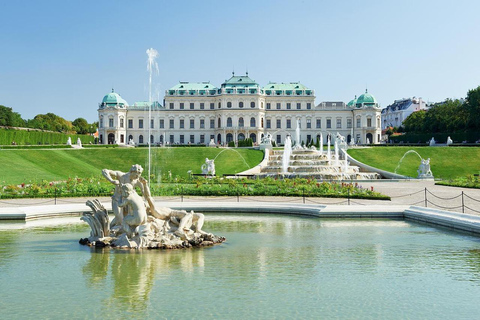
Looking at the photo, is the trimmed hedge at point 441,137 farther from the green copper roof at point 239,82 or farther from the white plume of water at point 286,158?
the white plume of water at point 286,158

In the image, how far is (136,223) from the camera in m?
12.1

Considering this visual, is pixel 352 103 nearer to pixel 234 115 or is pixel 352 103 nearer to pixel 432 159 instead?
pixel 234 115

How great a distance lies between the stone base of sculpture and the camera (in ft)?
39.4

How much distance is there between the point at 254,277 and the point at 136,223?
3825mm

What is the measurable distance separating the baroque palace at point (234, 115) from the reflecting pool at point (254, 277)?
7884cm

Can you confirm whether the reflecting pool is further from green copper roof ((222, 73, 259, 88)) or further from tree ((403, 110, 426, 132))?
green copper roof ((222, 73, 259, 88))

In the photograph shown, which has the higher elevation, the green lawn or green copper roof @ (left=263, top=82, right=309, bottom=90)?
green copper roof @ (left=263, top=82, right=309, bottom=90)

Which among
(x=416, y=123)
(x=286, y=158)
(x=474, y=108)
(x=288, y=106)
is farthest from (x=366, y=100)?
(x=286, y=158)

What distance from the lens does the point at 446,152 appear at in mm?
50219

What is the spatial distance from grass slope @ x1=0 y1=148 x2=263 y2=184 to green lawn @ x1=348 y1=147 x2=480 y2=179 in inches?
446

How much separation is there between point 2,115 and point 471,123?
72.5m

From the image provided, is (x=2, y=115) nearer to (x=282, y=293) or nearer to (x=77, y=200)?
(x=77, y=200)

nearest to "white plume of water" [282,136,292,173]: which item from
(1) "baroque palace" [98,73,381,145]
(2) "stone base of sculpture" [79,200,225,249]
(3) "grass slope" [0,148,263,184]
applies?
(3) "grass slope" [0,148,263,184]

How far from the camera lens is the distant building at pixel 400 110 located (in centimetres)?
13607
